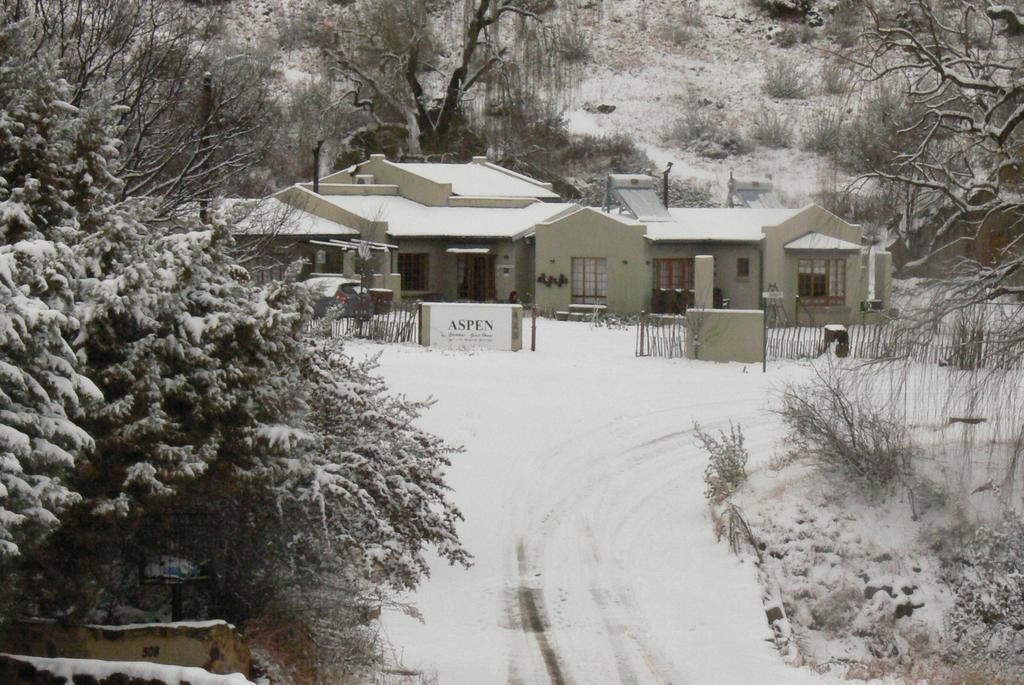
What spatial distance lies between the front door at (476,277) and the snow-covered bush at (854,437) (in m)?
24.0

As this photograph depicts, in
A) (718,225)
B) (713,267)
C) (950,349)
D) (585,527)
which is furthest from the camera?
(718,225)

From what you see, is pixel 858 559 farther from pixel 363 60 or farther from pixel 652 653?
pixel 363 60

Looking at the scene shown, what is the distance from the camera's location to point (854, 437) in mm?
19484

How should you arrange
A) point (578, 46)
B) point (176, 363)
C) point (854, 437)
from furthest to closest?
1. point (578, 46)
2. point (854, 437)
3. point (176, 363)

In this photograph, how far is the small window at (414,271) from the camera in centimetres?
4394

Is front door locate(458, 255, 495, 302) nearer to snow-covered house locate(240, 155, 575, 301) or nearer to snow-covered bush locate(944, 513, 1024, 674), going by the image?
snow-covered house locate(240, 155, 575, 301)

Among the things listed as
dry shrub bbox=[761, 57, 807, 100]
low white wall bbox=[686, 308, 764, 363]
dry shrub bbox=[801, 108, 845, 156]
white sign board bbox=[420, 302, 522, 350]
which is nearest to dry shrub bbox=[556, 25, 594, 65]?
dry shrub bbox=[761, 57, 807, 100]

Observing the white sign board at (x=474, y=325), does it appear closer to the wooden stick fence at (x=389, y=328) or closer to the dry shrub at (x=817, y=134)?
the wooden stick fence at (x=389, y=328)

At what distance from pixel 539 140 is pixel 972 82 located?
49640mm

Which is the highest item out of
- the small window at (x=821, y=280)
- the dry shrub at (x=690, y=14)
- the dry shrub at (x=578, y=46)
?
the dry shrub at (x=690, y=14)

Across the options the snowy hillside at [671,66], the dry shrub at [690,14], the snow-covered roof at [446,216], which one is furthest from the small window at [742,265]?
the dry shrub at [690,14]

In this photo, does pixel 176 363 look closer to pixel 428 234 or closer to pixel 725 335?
pixel 725 335

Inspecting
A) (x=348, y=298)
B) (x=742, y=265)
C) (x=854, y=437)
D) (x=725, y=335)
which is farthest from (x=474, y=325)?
(x=742, y=265)

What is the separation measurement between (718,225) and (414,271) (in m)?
9.82
